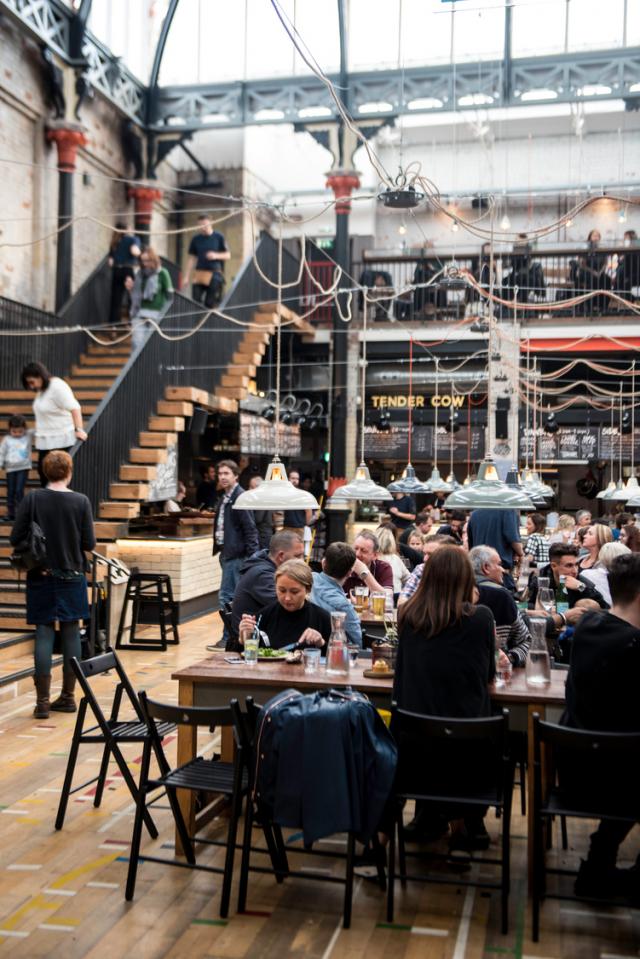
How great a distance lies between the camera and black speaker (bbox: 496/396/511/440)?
57.5 feet

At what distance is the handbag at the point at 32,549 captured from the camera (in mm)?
6621

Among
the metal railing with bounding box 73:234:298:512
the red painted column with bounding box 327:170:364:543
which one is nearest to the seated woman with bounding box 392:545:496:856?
the metal railing with bounding box 73:234:298:512

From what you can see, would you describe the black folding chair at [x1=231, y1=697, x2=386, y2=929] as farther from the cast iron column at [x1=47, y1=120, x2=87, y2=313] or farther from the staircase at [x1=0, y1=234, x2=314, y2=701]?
the cast iron column at [x1=47, y1=120, x2=87, y2=313]

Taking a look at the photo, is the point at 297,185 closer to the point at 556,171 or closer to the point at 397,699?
the point at 556,171

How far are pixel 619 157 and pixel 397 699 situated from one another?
19995 mm

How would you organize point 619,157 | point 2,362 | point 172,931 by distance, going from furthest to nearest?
point 619,157
point 2,362
point 172,931

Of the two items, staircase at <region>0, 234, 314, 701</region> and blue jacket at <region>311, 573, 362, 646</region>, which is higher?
staircase at <region>0, 234, 314, 701</region>

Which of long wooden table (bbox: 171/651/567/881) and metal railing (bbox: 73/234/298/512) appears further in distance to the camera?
metal railing (bbox: 73/234/298/512)

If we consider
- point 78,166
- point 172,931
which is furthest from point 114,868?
point 78,166

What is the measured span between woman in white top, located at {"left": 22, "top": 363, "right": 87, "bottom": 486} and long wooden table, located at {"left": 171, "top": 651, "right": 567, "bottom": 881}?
4.81m

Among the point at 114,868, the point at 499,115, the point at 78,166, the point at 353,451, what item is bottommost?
the point at 114,868

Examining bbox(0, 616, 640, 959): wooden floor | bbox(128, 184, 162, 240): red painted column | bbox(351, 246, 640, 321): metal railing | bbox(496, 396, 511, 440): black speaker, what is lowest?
bbox(0, 616, 640, 959): wooden floor

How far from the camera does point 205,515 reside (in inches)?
504

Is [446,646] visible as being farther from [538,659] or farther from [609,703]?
[609,703]
